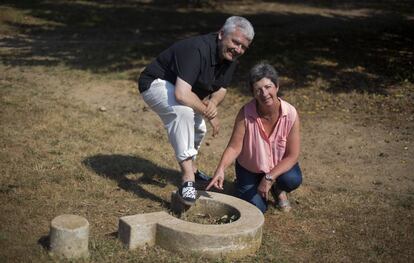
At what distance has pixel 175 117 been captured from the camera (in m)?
4.99

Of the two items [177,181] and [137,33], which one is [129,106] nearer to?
[177,181]

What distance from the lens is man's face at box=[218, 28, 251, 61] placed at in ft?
15.9

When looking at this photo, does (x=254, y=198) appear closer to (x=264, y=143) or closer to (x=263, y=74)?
(x=264, y=143)

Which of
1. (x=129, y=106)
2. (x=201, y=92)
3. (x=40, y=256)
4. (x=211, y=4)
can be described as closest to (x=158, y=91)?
(x=201, y=92)

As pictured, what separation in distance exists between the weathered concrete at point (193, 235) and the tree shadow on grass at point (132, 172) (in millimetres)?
1193

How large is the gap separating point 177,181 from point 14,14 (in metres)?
12.0

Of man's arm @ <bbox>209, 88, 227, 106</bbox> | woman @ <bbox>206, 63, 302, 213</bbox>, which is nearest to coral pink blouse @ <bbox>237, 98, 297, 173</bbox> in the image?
woman @ <bbox>206, 63, 302, 213</bbox>

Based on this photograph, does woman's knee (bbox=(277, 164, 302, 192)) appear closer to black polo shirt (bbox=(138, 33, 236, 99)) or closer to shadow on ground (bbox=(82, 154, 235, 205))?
shadow on ground (bbox=(82, 154, 235, 205))

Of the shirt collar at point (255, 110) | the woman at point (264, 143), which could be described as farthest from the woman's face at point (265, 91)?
the shirt collar at point (255, 110)

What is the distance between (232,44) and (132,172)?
1.92 m

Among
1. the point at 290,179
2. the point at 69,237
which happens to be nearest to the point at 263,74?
the point at 290,179

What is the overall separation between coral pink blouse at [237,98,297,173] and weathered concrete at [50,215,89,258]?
1.71 meters

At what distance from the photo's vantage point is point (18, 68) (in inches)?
423

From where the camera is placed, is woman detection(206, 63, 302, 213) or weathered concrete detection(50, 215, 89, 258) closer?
weathered concrete detection(50, 215, 89, 258)
